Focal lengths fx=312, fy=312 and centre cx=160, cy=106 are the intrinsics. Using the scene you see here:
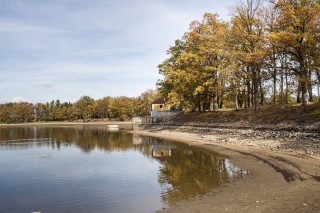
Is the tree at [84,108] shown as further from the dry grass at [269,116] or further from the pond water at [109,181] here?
the pond water at [109,181]

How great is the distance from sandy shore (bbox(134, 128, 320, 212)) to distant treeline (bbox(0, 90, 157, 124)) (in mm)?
92447

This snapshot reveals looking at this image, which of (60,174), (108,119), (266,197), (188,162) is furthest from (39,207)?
(108,119)

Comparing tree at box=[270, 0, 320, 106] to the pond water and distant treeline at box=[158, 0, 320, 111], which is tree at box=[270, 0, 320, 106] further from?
the pond water

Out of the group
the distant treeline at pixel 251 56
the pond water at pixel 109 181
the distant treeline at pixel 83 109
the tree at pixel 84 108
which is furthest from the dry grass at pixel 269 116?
the tree at pixel 84 108

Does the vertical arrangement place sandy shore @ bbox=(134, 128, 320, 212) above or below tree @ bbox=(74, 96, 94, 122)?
below

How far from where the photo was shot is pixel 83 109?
468ft

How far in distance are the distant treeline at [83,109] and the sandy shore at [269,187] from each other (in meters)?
92.4

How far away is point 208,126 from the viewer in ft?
159

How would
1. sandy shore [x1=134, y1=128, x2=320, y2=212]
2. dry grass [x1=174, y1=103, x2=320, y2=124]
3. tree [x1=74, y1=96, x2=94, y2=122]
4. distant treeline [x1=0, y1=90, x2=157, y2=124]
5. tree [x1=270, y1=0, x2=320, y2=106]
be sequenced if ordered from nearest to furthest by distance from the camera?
sandy shore [x1=134, y1=128, x2=320, y2=212] → dry grass [x1=174, y1=103, x2=320, y2=124] → tree [x1=270, y1=0, x2=320, y2=106] → distant treeline [x1=0, y1=90, x2=157, y2=124] → tree [x1=74, y1=96, x2=94, y2=122]

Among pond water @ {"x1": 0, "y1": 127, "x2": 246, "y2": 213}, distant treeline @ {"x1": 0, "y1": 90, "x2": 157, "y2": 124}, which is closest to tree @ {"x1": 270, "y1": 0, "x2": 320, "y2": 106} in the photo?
pond water @ {"x1": 0, "y1": 127, "x2": 246, "y2": 213}

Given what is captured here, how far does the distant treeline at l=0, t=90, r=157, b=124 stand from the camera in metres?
120

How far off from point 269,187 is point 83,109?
5237 inches

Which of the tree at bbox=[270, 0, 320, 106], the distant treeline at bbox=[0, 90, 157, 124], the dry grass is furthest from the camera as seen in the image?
the distant treeline at bbox=[0, 90, 157, 124]

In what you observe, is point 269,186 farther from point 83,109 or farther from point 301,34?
point 83,109
